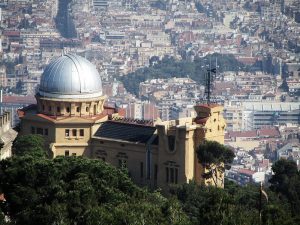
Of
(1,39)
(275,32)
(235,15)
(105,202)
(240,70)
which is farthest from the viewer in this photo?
(235,15)

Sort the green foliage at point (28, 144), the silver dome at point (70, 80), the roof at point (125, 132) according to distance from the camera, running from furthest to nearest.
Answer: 1. the silver dome at point (70, 80)
2. the roof at point (125, 132)
3. the green foliage at point (28, 144)

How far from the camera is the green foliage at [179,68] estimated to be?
14038 centimetres

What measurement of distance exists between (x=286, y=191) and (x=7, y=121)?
797 cm

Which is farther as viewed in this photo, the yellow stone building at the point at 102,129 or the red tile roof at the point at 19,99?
the red tile roof at the point at 19,99

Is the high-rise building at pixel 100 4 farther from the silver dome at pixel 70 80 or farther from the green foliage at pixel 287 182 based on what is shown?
the green foliage at pixel 287 182

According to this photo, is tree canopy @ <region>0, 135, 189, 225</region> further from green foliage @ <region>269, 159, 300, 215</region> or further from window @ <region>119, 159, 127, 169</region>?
window @ <region>119, 159, 127, 169</region>

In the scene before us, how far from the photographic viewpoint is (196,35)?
180500 millimetres

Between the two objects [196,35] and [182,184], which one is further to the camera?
[196,35]

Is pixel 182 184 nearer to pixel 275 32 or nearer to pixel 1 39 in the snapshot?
pixel 1 39

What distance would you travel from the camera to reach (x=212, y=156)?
137 ft

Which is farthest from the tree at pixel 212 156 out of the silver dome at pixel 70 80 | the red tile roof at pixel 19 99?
the red tile roof at pixel 19 99

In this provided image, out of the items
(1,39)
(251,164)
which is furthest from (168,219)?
(1,39)

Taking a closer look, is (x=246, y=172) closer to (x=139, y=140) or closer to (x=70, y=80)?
(x=70, y=80)

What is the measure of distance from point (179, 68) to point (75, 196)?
11399 centimetres
